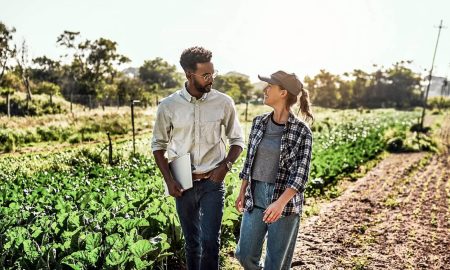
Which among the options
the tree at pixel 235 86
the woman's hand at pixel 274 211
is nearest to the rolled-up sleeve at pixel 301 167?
the woman's hand at pixel 274 211

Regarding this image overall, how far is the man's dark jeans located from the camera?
10.2 ft

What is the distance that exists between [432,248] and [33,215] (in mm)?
4924

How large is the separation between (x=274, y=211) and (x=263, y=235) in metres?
0.33

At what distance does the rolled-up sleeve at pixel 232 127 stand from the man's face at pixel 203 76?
0.28 metres

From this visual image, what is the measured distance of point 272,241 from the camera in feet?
9.06

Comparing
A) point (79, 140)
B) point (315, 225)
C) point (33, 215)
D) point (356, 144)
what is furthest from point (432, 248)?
point (79, 140)

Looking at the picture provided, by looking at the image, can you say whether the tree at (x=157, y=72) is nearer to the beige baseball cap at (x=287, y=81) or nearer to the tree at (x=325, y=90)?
the tree at (x=325, y=90)

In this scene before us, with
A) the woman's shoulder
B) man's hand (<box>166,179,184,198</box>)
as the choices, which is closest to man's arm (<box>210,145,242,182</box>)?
man's hand (<box>166,179,184,198</box>)

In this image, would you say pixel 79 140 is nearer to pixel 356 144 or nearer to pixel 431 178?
pixel 356 144

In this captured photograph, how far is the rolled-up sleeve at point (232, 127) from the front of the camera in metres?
3.19

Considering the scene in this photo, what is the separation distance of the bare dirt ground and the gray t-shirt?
243cm

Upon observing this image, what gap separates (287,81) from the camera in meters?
2.77

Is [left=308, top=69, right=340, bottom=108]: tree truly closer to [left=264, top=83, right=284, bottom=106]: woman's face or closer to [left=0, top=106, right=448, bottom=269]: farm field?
[left=0, top=106, right=448, bottom=269]: farm field

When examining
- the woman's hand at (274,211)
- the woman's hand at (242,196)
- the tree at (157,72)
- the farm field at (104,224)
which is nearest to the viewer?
the woman's hand at (274,211)
